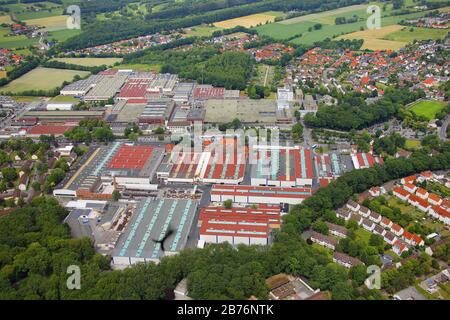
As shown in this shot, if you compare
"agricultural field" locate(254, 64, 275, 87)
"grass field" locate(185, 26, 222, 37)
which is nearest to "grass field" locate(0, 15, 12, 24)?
"grass field" locate(185, 26, 222, 37)

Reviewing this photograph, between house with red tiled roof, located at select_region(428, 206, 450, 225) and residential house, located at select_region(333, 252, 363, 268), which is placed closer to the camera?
residential house, located at select_region(333, 252, 363, 268)

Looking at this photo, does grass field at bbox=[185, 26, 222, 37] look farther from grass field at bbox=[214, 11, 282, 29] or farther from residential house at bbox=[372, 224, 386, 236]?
residential house at bbox=[372, 224, 386, 236]

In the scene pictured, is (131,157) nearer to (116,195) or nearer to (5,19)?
(116,195)

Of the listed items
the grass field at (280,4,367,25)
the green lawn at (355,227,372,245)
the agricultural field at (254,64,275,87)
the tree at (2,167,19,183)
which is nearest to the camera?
the green lawn at (355,227,372,245)

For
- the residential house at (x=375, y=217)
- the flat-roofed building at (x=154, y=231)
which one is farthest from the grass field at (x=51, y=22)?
the residential house at (x=375, y=217)

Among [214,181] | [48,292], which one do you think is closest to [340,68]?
[214,181]

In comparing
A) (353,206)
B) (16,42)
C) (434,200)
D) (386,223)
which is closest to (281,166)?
(353,206)

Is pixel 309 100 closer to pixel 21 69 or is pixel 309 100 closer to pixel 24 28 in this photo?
pixel 21 69
